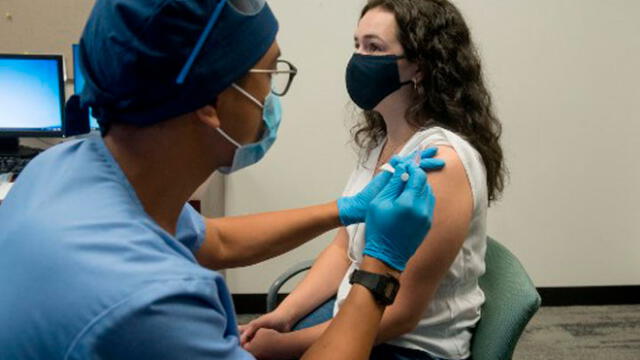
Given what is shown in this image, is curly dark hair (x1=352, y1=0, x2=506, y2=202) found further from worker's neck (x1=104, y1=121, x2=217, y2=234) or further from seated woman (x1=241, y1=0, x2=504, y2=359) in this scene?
worker's neck (x1=104, y1=121, x2=217, y2=234)

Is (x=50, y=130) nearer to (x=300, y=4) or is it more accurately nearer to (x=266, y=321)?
(x=300, y=4)

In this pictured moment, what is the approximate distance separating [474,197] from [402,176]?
8.6 inches

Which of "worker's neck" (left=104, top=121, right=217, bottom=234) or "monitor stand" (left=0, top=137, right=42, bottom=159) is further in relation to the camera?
"monitor stand" (left=0, top=137, right=42, bottom=159)

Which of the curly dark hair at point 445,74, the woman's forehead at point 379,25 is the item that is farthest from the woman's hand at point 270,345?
the woman's forehead at point 379,25

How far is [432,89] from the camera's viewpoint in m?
1.39

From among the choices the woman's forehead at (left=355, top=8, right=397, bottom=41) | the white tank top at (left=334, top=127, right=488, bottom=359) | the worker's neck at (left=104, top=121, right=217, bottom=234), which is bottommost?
the white tank top at (left=334, top=127, right=488, bottom=359)

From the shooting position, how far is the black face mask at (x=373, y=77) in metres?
1.40

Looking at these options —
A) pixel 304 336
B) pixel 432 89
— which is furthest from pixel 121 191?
pixel 432 89

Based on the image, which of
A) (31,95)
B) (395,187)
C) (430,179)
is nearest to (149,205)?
(395,187)

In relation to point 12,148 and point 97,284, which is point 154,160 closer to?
point 97,284

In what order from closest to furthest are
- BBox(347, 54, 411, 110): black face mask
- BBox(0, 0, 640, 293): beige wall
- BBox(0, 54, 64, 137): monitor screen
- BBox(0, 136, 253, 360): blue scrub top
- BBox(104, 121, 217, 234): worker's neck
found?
BBox(0, 136, 253, 360): blue scrub top → BBox(104, 121, 217, 234): worker's neck → BBox(347, 54, 411, 110): black face mask → BBox(0, 54, 64, 137): monitor screen → BBox(0, 0, 640, 293): beige wall

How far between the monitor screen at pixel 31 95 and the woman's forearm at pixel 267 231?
150cm

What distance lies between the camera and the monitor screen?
2.39 meters

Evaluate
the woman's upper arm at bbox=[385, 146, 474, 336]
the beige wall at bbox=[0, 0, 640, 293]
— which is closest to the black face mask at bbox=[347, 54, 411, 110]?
the woman's upper arm at bbox=[385, 146, 474, 336]
